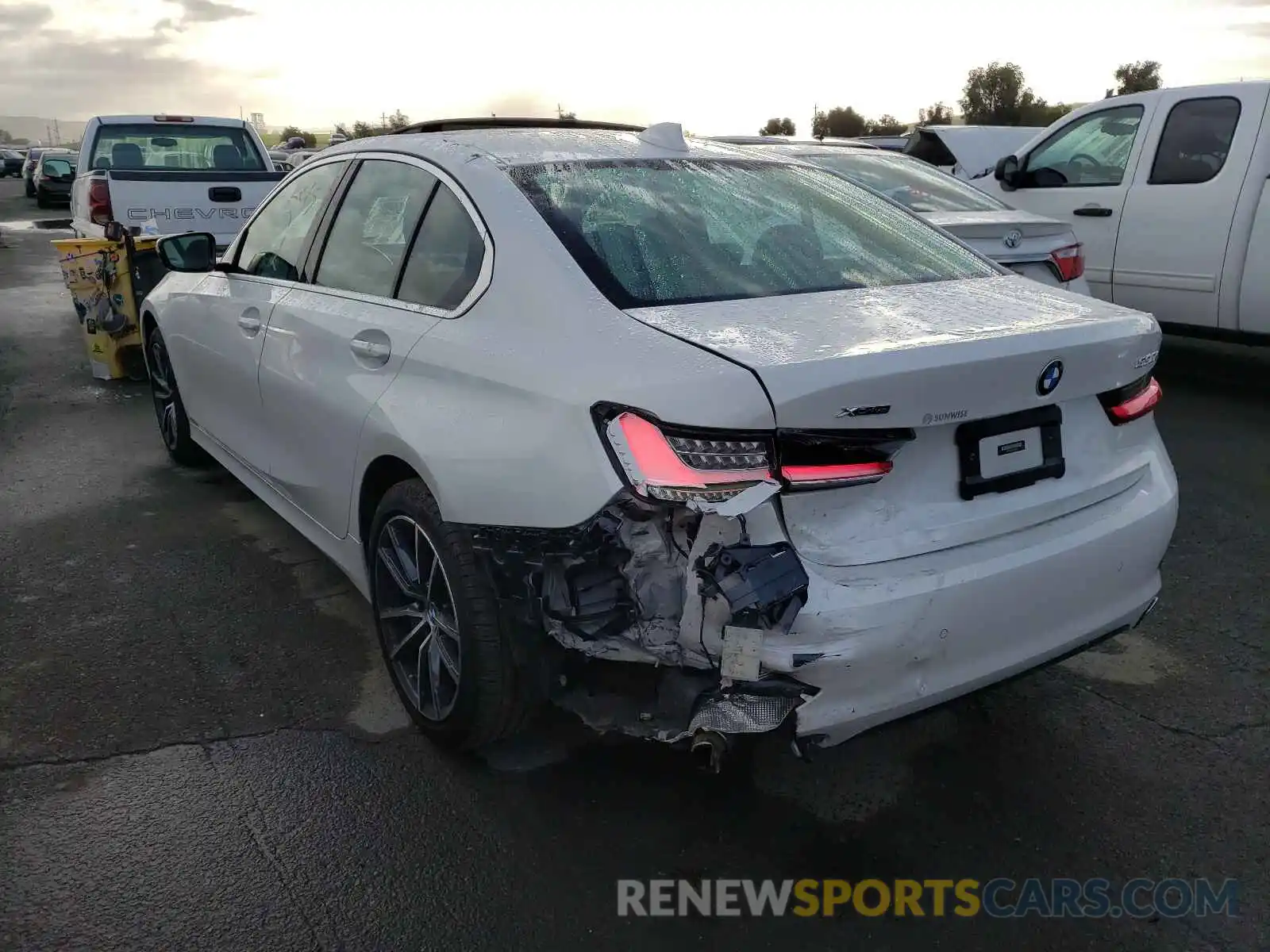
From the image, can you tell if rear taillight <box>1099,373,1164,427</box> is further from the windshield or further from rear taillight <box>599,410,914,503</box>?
the windshield

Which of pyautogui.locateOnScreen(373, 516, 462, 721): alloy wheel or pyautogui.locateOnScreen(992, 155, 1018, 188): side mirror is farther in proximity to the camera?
pyautogui.locateOnScreen(992, 155, 1018, 188): side mirror

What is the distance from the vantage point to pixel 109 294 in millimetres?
7480

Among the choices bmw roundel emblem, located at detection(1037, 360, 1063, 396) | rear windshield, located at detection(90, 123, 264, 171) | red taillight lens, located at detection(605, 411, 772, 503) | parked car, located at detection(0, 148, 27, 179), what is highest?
parked car, located at detection(0, 148, 27, 179)

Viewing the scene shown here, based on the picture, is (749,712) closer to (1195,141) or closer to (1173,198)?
(1173,198)

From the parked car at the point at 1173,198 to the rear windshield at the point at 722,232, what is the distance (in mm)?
4106

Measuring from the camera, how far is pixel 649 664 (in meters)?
2.36

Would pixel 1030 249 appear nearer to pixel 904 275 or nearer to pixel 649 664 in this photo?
pixel 904 275

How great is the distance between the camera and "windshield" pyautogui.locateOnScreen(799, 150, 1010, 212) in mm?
6418

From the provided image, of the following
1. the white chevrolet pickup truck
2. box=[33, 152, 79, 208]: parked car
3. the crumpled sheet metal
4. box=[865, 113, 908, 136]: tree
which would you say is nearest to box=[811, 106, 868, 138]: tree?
box=[865, 113, 908, 136]: tree

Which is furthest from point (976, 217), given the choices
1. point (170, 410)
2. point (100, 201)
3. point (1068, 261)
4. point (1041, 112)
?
point (1041, 112)

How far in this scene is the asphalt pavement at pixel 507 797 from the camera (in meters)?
2.40

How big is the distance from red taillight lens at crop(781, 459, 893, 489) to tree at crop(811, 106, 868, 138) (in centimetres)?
4807

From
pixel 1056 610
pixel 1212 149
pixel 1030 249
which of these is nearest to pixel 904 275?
pixel 1056 610

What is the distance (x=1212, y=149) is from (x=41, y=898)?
7359 millimetres
